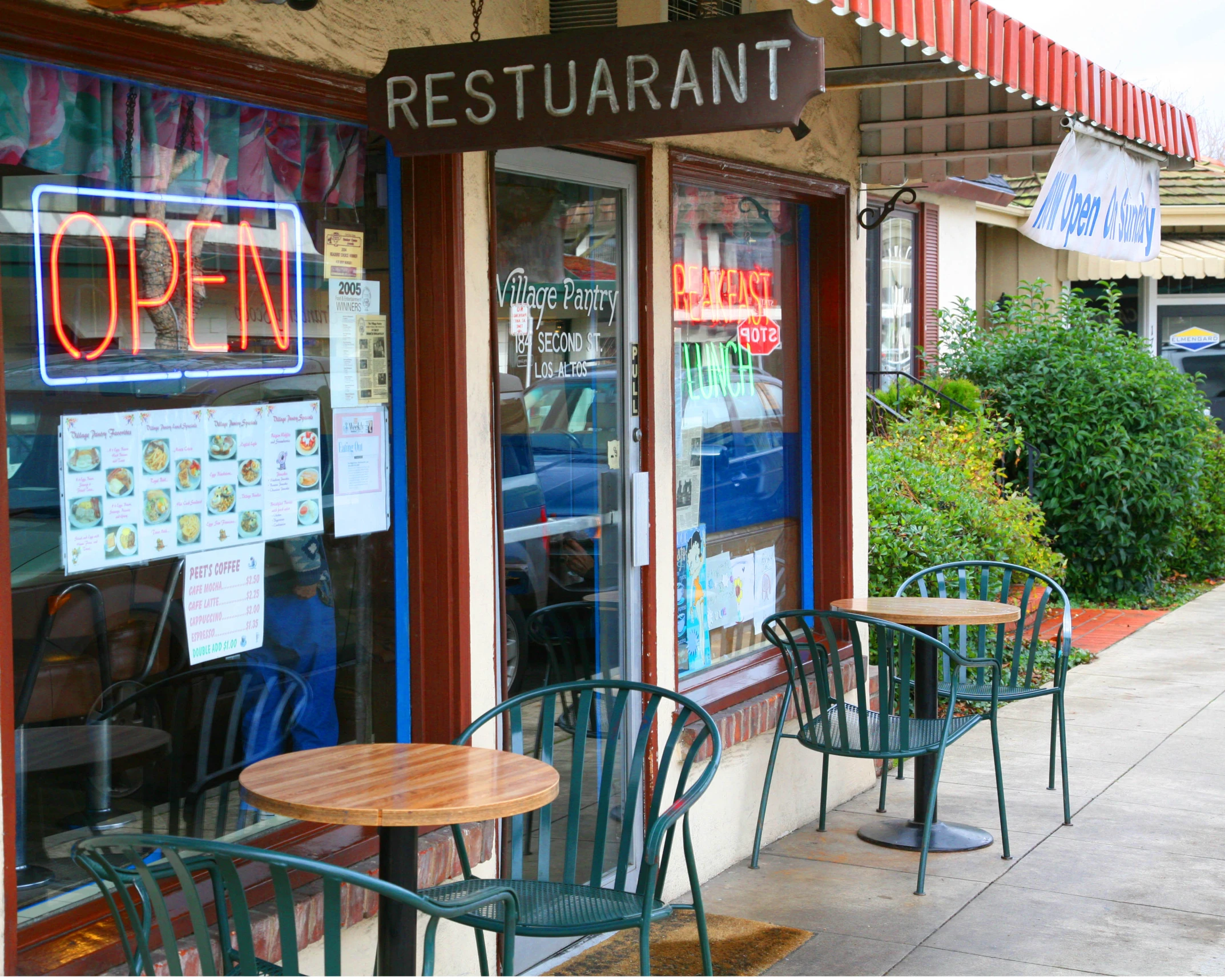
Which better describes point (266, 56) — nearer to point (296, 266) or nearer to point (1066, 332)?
point (296, 266)

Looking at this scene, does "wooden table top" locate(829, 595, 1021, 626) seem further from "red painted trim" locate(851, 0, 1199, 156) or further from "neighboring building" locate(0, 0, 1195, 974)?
"red painted trim" locate(851, 0, 1199, 156)

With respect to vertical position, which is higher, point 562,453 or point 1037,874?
point 562,453

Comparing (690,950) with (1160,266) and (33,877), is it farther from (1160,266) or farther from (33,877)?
(1160,266)

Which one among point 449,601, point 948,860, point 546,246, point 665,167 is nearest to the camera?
point 449,601

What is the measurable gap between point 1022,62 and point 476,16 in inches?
71.1

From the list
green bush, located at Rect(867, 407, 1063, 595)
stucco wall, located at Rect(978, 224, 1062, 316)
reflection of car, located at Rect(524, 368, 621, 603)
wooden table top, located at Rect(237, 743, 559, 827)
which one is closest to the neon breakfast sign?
reflection of car, located at Rect(524, 368, 621, 603)

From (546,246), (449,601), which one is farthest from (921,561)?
(449,601)

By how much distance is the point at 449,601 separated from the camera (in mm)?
3598

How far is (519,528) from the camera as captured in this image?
4.12 meters

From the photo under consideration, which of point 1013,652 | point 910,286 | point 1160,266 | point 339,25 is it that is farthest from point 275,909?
point 1160,266

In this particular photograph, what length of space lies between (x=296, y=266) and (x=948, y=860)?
320cm

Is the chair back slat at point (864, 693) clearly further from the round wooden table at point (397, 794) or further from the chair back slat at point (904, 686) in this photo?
the round wooden table at point (397, 794)

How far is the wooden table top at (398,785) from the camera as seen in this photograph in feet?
A: 8.34

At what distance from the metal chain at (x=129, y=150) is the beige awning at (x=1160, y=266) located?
45.2ft
